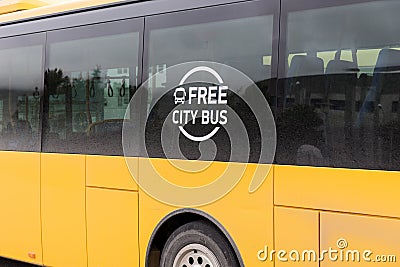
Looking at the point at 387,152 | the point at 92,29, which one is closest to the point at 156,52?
the point at 92,29

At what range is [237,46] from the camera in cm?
522

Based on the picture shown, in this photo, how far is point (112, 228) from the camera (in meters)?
6.10

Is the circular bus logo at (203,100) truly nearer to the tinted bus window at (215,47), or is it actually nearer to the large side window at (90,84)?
the tinted bus window at (215,47)

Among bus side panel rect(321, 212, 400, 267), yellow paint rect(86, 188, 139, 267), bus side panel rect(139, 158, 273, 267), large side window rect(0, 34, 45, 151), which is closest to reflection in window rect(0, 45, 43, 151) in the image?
large side window rect(0, 34, 45, 151)

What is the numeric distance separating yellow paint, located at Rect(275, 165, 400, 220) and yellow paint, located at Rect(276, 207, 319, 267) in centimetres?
7

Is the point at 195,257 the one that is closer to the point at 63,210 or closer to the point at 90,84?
the point at 63,210

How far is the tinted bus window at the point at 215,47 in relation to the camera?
5.01 metres

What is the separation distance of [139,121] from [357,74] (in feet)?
7.38

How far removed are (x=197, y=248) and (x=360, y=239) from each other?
63.0 inches

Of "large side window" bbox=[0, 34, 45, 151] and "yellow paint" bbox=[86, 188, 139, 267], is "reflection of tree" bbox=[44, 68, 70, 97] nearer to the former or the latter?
"large side window" bbox=[0, 34, 45, 151]

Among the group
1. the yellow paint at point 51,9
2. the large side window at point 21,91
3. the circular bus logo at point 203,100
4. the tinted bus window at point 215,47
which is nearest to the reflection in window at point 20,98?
the large side window at point 21,91

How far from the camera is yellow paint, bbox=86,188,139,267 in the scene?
5930 millimetres

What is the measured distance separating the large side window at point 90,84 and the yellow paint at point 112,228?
453mm

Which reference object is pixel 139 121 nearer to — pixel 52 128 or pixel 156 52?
pixel 156 52
